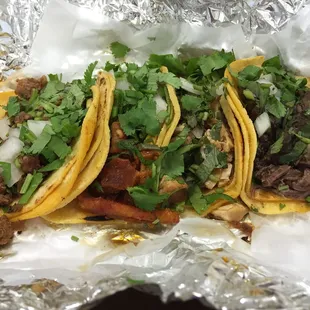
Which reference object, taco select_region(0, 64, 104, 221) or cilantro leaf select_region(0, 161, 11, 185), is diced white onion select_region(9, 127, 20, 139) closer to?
taco select_region(0, 64, 104, 221)

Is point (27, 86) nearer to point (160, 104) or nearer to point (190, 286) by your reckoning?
point (160, 104)

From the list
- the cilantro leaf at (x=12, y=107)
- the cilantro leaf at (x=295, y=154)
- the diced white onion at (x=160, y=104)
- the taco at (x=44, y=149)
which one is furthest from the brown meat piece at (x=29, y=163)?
the cilantro leaf at (x=295, y=154)

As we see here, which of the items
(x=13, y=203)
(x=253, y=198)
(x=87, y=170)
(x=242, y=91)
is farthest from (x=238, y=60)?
(x=13, y=203)

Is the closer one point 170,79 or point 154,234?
point 154,234

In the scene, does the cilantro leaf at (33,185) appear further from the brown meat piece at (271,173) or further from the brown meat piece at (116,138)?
the brown meat piece at (271,173)

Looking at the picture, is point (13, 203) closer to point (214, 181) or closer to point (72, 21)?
point (214, 181)

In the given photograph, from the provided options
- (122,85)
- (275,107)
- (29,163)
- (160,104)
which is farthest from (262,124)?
(29,163)

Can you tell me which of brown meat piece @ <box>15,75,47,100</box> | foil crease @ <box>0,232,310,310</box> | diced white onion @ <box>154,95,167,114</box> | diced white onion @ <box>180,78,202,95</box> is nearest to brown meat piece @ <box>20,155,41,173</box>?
brown meat piece @ <box>15,75,47,100</box>
